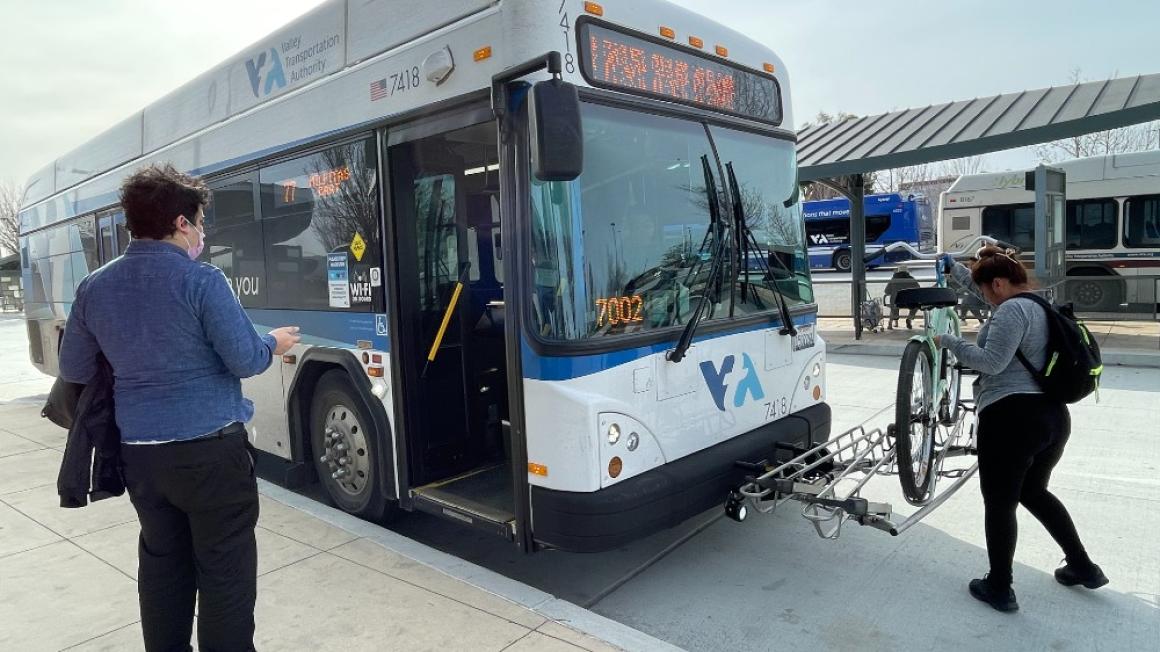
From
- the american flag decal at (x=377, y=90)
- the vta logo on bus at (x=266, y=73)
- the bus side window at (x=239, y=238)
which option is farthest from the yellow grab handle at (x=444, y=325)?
the vta logo on bus at (x=266, y=73)

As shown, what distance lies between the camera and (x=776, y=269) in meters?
4.56

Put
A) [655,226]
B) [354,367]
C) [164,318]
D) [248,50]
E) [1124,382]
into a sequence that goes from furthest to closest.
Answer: [1124,382], [248,50], [354,367], [655,226], [164,318]

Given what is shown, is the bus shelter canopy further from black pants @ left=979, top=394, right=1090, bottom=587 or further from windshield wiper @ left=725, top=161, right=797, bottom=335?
black pants @ left=979, top=394, right=1090, bottom=587

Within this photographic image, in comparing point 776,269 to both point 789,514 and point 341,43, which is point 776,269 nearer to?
point 789,514

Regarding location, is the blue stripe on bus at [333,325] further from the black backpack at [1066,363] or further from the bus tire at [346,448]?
the black backpack at [1066,363]

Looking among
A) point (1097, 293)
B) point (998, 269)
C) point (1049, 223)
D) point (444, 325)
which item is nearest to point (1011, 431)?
point (998, 269)

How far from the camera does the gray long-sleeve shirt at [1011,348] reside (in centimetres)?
361

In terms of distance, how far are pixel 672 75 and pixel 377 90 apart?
1.66 m

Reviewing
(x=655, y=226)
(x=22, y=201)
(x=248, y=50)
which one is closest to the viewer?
(x=655, y=226)

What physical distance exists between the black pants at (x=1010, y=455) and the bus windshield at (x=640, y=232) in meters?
1.36

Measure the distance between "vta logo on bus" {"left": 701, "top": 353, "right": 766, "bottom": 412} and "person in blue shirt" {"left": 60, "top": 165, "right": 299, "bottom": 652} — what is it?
2256 millimetres

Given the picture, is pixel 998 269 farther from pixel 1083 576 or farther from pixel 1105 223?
pixel 1105 223

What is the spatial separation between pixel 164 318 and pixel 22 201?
11052 millimetres

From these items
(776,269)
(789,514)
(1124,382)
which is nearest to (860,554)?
(789,514)
